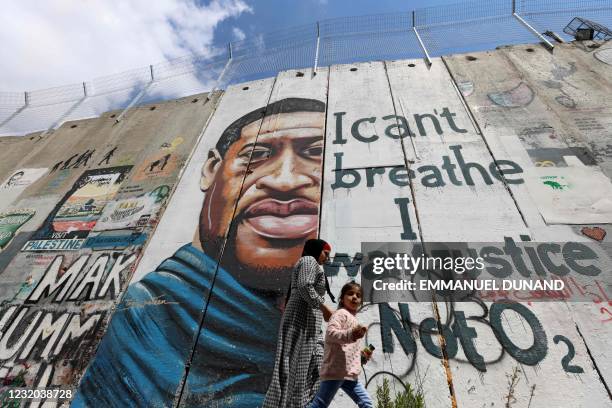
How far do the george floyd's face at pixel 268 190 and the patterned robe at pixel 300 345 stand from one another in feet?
6.59

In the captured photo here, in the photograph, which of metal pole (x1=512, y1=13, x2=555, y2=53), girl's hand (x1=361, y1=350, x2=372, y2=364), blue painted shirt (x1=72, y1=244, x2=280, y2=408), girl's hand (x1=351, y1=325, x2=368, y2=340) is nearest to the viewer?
girl's hand (x1=351, y1=325, x2=368, y2=340)

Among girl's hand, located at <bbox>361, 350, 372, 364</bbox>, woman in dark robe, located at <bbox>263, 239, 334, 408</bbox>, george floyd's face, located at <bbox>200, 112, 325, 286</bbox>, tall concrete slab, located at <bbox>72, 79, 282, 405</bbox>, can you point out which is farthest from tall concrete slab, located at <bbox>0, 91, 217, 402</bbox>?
girl's hand, located at <bbox>361, 350, 372, 364</bbox>

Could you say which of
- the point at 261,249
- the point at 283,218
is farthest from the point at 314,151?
the point at 261,249

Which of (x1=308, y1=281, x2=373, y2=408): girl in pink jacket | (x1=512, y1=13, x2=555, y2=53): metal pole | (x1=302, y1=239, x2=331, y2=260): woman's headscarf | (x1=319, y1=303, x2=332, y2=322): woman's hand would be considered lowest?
(x1=308, y1=281, x2=373, y2=408): girl in pink jacket

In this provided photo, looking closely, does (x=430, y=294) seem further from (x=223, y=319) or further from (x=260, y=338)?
(x=223, y=319)

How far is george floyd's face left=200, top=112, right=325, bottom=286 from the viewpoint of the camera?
16.2ft

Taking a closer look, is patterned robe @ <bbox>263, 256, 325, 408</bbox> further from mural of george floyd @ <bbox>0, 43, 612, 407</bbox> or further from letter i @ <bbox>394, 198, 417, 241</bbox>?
letter i @ <bbox>394, 198, 417, 241</bbox>

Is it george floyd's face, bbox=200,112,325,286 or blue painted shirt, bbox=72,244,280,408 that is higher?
george floyd's face, bbox=200,112,325,286

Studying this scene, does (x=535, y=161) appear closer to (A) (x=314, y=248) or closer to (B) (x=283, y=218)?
(B) (x=283, y=218)

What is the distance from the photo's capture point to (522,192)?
4902 mm

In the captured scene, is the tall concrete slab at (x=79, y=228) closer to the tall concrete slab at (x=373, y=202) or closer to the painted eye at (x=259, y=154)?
the painted eye at (x=259, y=154)

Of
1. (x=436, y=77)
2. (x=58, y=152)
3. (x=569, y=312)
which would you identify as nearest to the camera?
(x=569, y=312)

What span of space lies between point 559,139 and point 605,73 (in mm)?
2131

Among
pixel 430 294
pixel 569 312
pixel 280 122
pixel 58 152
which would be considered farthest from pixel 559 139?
pixel 58 152
